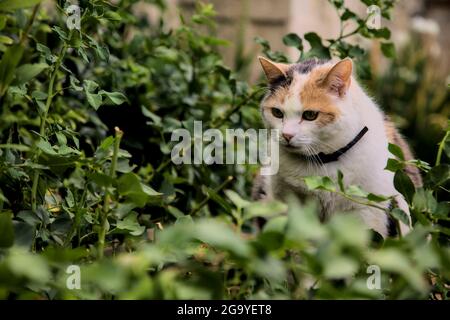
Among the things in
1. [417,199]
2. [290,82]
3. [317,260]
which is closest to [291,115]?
[290,82]

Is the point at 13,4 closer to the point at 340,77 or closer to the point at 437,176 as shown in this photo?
the point at 437,176

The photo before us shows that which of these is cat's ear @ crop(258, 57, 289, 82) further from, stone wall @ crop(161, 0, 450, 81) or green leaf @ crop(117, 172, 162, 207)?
stone wall @ crop(161, 0, 450, 81)

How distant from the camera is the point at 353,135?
5.68 feet

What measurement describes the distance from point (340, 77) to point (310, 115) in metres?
0.13

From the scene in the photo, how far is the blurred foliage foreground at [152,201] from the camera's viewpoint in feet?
2.72

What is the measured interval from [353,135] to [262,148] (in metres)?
0.47

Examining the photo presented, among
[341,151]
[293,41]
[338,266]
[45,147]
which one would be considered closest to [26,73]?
[45,147]

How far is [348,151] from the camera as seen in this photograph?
1735 mm

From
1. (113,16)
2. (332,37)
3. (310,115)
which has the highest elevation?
(332,37)

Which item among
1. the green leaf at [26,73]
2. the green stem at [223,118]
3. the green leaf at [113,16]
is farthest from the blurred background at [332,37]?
the green leaf at [26,73]

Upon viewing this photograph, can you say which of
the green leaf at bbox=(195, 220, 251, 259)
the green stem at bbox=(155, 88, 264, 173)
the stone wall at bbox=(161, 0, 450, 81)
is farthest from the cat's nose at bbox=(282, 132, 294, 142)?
the stone wall at bbox=(161, 0, 450, 81)
